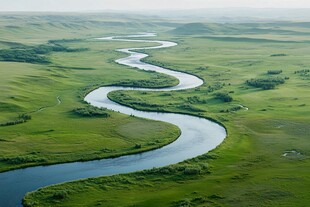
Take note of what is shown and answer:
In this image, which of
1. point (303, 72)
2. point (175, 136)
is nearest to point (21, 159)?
point (175, 136)

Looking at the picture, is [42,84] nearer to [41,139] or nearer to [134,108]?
[134,108]

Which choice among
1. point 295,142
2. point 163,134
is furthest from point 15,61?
point 295,142

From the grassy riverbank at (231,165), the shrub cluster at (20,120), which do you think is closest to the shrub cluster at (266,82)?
the grassy riverbank at (231,165)

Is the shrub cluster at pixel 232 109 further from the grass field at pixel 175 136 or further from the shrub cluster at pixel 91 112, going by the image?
the shrub cluster at pixel 91 112

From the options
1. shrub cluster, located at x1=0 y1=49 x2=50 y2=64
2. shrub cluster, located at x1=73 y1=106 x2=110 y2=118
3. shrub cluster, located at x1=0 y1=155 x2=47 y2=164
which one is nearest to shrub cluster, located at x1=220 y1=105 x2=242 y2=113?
shrub cluster, located at x1=73 y1=106 x2=110 y2=118

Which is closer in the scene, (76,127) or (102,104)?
(76,127)

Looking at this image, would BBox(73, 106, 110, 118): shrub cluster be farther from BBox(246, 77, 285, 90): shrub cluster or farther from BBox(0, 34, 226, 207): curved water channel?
BBox(246, 77, 285, 90): shrub cluster

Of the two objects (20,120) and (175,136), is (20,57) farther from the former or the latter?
(175,136)
